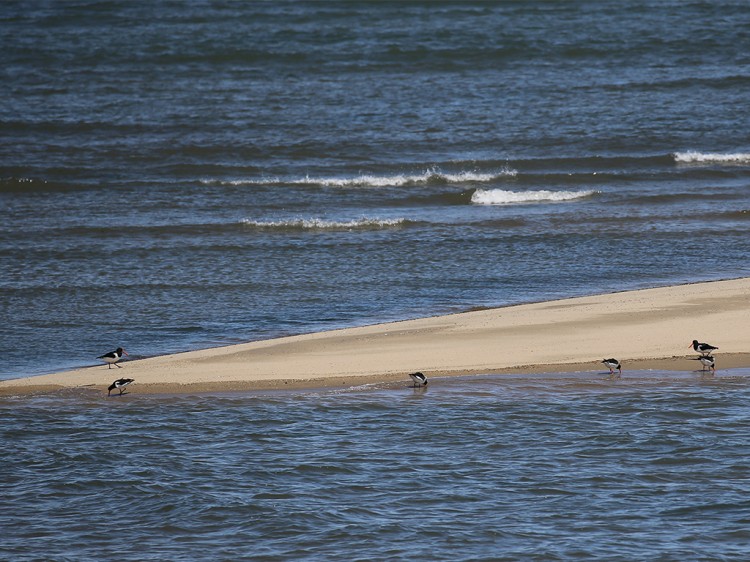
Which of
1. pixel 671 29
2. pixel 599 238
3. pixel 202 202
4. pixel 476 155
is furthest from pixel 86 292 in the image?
pixel 671 29

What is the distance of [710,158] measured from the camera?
30.0 metres

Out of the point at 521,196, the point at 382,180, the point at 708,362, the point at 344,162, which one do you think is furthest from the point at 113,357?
the point at 344,162

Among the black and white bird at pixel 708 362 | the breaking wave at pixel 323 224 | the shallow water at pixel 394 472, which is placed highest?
the breaking wave at pixel 323 224

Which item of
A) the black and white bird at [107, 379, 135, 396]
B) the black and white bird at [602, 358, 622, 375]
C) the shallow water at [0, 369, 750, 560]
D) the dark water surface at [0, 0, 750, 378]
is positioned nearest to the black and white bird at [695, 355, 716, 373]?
the shallow water at [0, 369, 750, 560]

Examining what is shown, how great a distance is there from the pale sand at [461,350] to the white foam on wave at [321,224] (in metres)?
7.59

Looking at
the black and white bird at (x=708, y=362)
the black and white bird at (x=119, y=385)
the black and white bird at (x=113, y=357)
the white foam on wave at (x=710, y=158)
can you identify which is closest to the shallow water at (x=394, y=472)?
the black and white bird at (x=119, y=385)

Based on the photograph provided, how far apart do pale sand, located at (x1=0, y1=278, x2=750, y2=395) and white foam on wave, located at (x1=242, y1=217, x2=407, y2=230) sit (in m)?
7.59

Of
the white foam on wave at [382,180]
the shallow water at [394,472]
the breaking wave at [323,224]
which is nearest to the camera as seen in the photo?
the shallow water at [394,472]

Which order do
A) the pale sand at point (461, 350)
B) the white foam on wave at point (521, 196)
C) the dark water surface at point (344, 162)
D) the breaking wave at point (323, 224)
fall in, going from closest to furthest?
the pale sand at point (461, 350)
the dark water surface at point (344, 162)
the breaking wave at point (323, 224)
the white foam on wave at point (521, 196)

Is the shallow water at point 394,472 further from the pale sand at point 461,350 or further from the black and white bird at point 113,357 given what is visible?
the black and white bird at point 113,357

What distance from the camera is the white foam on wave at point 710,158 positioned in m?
29.8

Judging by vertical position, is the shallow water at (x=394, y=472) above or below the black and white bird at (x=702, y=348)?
below

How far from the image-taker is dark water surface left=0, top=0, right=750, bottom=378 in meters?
18.6

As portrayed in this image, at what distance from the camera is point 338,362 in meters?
14.3
